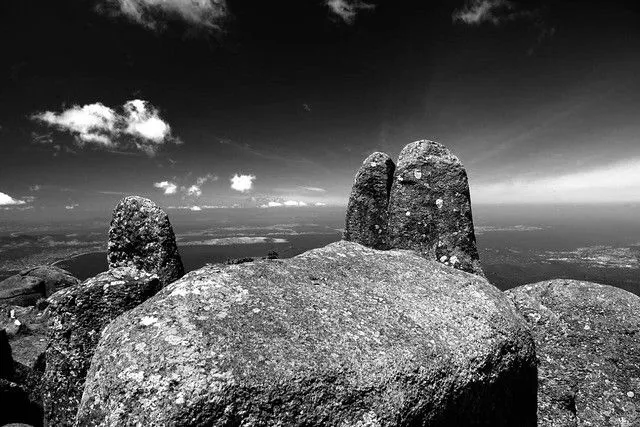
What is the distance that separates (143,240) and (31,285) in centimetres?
5704

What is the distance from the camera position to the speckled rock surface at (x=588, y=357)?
11.0 metres

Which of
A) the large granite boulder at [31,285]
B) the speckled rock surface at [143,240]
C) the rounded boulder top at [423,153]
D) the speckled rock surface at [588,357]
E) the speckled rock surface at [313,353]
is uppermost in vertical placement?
the rounded boulder top at [423,153]

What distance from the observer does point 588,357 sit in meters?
11.6

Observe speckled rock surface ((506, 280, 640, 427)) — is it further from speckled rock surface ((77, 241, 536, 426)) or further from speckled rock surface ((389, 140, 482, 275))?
speckled rock surface ((389, 140, 482, 275))

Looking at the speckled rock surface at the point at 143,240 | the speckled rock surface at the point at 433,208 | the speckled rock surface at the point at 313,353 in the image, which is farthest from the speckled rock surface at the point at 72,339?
the speckled rock surface at the point at 433,208

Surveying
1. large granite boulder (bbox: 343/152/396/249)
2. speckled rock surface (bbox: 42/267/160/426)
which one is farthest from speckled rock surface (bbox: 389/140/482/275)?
speckled rock surface (bbox: 42/267/160/426)

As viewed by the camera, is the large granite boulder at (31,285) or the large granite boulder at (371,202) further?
the large granite boulder at (31,285)

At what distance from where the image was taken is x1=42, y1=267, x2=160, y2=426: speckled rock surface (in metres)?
9.12

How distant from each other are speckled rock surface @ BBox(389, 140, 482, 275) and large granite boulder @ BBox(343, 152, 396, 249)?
97 centimetres

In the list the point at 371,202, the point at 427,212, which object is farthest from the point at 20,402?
the point at 427,212

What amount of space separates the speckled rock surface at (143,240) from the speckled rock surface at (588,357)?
13919mm

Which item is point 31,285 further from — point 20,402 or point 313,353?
point 313,353

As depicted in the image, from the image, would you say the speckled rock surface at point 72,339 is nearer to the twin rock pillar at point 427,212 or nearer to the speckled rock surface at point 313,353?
the speckled rock surface at point 313,353

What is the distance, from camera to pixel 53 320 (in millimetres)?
9219
